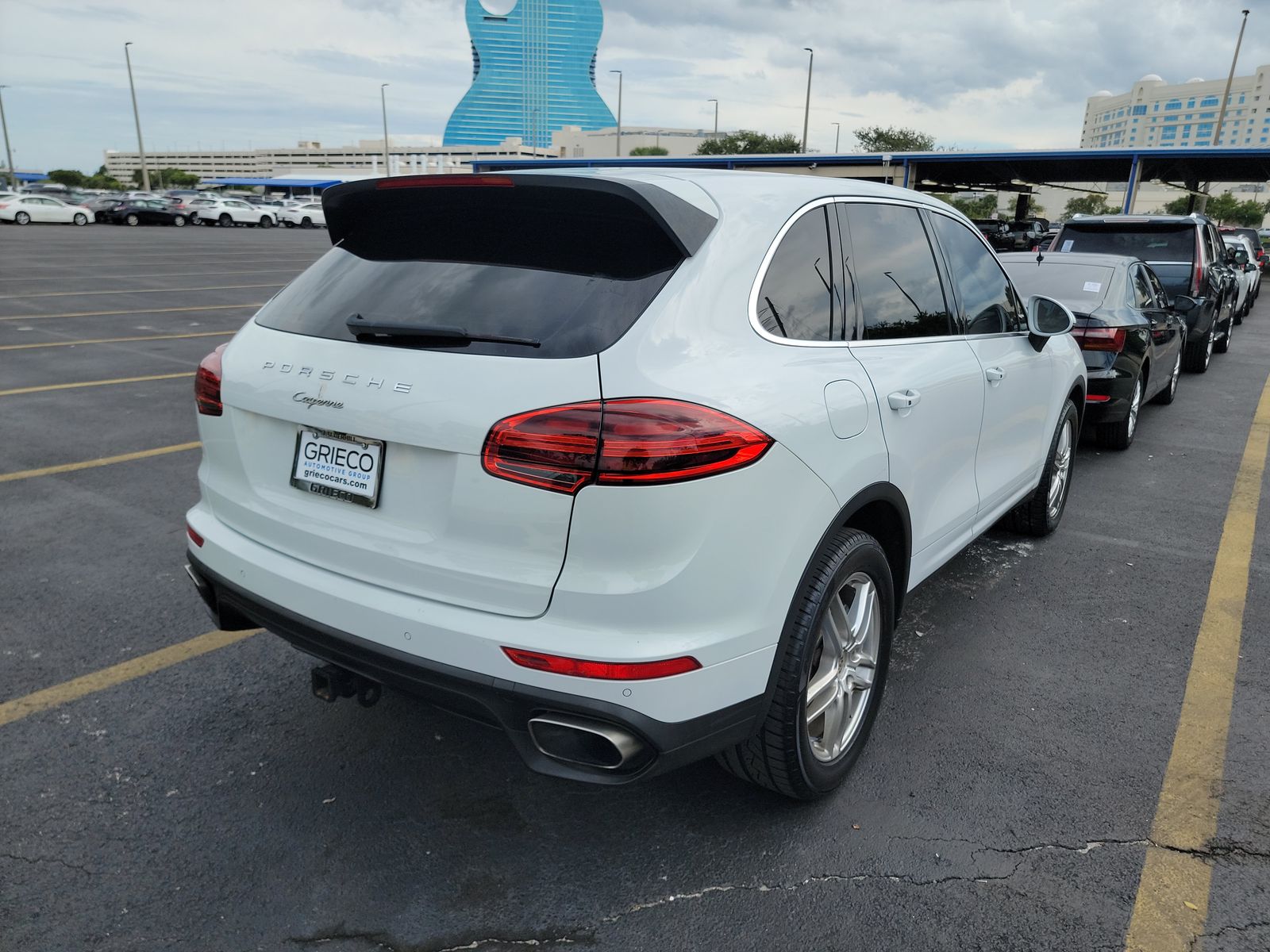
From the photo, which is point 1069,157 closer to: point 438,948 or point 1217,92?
point 438,948

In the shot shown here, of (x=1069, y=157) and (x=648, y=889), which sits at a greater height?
(x=1069, y=157)

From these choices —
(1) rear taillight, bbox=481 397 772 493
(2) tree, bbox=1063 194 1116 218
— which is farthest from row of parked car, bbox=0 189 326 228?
(2) tree, bbox=1063 194 1116 218

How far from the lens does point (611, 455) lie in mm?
2061

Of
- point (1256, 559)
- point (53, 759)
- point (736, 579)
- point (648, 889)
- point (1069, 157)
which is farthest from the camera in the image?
point (1069, 157)

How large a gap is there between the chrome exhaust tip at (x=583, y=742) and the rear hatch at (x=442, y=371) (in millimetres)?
262

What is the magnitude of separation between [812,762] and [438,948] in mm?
1099

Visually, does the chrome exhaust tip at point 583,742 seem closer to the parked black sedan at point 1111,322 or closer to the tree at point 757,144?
the parked black sedan at point 1111,322

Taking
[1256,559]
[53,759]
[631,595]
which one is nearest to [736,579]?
[631,595]

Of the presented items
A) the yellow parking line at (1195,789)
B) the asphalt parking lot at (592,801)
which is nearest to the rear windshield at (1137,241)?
the yellow parking line at (1195,789)

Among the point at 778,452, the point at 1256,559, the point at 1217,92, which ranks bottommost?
the point at 1256,559

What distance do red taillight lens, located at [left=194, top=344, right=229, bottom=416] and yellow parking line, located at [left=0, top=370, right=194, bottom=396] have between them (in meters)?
6.41

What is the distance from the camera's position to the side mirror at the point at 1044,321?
4.24m

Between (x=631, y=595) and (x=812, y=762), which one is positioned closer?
(x=631, y=595)

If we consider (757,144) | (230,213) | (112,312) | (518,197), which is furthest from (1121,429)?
(757,144)
